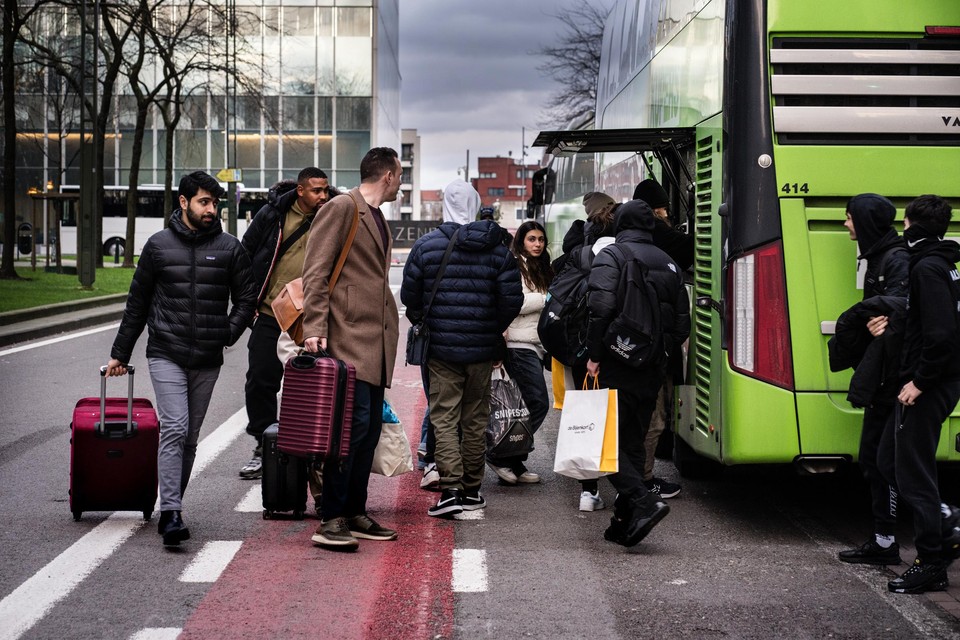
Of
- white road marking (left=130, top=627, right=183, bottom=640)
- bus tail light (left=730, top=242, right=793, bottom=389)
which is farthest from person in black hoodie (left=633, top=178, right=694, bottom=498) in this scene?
white road marking (left=130, top=627, right=183, bottom=640)

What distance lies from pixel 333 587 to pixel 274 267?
2.70 meters

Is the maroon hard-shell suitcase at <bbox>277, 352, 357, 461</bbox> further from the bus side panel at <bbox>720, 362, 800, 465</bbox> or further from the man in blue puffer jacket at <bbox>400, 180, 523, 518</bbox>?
the bus side panel at <bbox>720, 362, 800, 465</bbox>

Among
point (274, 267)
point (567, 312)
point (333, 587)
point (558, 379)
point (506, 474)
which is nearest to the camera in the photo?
point (333, 587)

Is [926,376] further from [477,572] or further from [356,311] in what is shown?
[356,311]

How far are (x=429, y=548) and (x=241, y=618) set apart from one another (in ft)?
4.82

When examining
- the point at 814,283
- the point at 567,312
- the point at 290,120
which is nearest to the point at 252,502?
the point at 567,312

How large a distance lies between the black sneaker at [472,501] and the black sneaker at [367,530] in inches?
35.2

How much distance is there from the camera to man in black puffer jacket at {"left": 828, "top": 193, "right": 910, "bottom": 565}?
229 inches

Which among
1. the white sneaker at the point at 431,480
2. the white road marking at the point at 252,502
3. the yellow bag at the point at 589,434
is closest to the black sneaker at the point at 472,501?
the white sneaker at the point at 431,480

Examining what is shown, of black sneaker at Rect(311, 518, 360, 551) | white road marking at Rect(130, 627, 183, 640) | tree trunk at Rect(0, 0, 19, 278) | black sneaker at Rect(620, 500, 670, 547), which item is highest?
tree trunk at Rect(0, 0, 19, 278)

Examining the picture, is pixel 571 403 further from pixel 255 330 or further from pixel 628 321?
pixel 255 330

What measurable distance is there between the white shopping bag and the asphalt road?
415mm

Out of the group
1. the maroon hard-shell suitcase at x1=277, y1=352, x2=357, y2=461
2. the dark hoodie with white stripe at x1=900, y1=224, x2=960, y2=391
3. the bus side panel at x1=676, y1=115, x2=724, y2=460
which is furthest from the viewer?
the bus side panel at x1=676, y1=115, x2=724, y2=460

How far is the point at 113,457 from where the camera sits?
6625mm
